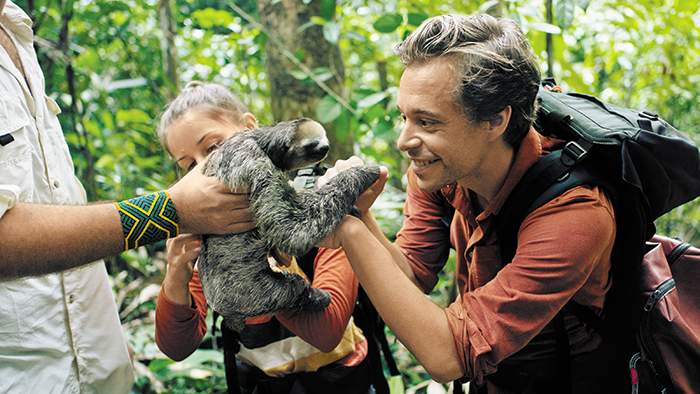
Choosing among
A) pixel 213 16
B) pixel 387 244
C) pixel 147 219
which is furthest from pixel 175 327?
pixel 213 16

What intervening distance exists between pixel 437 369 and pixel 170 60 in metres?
5.62

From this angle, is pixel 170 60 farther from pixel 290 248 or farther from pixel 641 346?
pixel 641 346

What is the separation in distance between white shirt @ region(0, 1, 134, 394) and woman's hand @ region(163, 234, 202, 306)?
0.36 meters

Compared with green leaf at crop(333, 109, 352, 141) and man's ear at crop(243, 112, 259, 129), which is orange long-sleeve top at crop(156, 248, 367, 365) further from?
green leaf at crop(333, 109, 352, 141)

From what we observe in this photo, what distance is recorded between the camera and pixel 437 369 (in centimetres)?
145

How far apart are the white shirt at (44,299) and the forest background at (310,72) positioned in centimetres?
77

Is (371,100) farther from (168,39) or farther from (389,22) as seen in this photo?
(168,39)

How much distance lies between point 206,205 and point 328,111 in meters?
1.48

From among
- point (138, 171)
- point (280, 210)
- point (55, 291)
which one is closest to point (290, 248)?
point (280, 210)

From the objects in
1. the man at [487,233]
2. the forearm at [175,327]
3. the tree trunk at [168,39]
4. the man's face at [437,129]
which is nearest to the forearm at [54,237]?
the forearm at [175,327]

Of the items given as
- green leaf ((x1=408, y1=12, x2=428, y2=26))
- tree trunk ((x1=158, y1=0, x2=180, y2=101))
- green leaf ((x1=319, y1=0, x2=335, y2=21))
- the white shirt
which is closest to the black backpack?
green leaf ((x1=408, y1=12, x2=428, y2=26))

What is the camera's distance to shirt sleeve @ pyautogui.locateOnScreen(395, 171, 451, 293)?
2.20 metres

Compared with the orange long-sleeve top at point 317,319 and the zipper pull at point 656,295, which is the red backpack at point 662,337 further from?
the orange long-sleeve top at point 317,319

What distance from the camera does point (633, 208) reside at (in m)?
1.49
